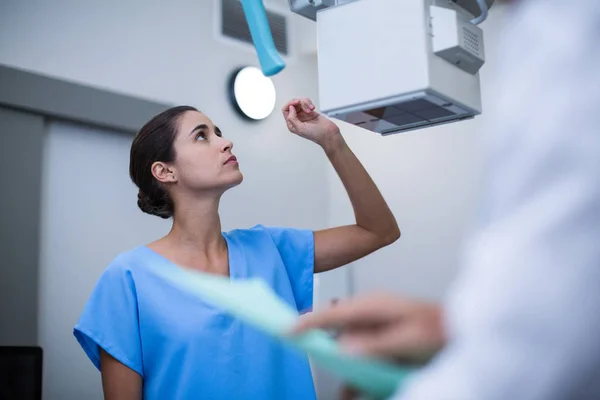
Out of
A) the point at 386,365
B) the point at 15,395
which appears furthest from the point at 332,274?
the point at 386,365

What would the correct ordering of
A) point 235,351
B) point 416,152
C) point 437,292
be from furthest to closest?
point 416,152 → point 437,292 → point 235,351

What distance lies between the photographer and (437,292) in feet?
7.04

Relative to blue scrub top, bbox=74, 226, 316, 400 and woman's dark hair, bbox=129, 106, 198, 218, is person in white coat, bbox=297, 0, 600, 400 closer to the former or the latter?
blue scrub top, bbox=74, 226, 316, 400

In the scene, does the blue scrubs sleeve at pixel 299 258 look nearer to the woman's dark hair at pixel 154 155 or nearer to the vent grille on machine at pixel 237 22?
the woman's dark hair at pixel 154 155

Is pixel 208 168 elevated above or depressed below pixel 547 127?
above

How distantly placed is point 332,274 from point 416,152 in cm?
58

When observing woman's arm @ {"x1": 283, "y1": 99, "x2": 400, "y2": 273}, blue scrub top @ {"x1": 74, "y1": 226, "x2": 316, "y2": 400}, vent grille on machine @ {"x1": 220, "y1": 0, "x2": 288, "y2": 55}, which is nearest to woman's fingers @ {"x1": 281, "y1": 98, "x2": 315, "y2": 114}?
woman's arm @ {"x1": 283, "y1": 99, "x2": 400, "y2": 273}

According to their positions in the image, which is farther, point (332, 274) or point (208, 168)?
point (332, 274)

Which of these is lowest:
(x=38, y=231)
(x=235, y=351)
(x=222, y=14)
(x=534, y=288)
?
(x=235, y=351)

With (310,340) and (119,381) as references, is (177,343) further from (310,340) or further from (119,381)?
(310,340)

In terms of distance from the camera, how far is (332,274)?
244cm

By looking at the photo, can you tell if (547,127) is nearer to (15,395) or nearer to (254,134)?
(15,395)

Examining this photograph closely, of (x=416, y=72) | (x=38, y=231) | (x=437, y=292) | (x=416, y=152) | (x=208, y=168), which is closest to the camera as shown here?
(x=416, y=72)

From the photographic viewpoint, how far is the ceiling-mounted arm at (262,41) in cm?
76
